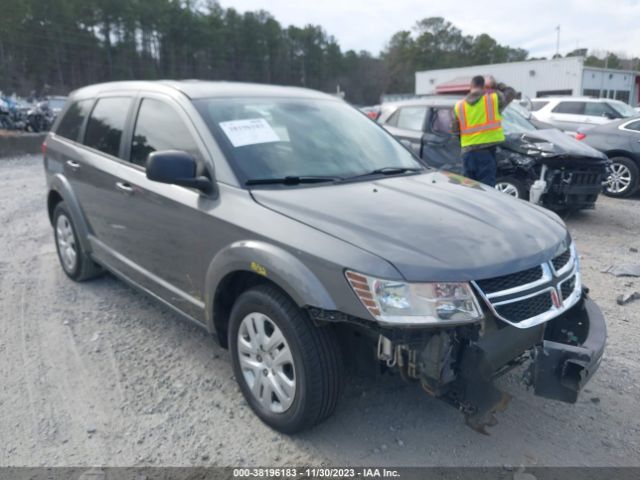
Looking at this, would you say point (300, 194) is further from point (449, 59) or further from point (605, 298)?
point (449, 59)

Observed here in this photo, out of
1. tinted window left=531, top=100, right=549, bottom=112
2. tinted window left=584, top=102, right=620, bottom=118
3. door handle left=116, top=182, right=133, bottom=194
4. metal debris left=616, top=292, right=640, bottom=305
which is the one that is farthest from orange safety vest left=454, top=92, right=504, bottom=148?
tinted window left=531, top=100, right=549, bottom=112

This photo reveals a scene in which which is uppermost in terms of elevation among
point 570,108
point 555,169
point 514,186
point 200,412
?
point 570,108

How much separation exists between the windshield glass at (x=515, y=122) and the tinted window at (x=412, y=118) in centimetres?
119

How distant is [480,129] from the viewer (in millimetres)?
6484

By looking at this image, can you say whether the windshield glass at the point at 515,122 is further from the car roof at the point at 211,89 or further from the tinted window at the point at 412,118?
the car roof at the point at 211,89

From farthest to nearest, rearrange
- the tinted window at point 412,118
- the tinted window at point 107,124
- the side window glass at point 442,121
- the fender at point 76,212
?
the tinted window at point 412,118
the side window glass at point 442,121
the fender at point 76,212
the tinted window at point 107,124

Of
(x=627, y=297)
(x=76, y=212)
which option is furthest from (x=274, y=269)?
(x=627, y=297)

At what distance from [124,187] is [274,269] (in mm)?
1747

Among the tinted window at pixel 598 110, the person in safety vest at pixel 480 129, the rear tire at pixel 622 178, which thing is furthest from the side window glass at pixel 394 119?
the tinted window at pixel 598 110

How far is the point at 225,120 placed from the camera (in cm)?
319

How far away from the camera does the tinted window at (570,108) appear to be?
1317 centimetres

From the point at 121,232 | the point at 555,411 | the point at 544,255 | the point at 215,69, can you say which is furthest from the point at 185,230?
the point at 215,69

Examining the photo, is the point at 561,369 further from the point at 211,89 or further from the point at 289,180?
the point at 211,89

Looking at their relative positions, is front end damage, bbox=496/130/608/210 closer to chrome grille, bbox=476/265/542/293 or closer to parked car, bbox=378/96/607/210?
parked car, bbox=378/96/607/210
